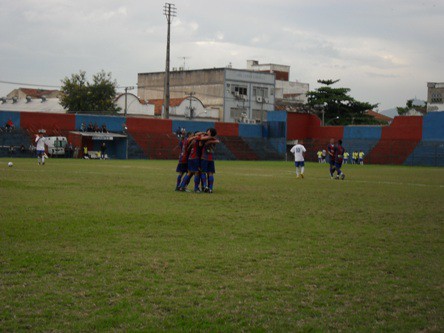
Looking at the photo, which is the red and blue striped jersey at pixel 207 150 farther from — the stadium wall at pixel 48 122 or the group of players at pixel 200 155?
the stadium wall at pixel 48 122

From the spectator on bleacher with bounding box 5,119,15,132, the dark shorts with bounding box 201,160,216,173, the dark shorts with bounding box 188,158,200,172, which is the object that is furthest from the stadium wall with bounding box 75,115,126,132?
the dark shorts with bounding box 188,158,200,172

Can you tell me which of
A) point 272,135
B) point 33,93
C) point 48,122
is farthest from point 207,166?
point 33,93

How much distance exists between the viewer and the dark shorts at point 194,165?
20688 mm

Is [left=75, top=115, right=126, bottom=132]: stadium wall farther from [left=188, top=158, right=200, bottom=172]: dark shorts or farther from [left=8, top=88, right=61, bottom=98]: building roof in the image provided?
[left=188, top=158, right=200, bottom=172]: dark shorts

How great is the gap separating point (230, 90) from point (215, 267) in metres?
87.0

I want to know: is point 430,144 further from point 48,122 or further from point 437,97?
point 437,97

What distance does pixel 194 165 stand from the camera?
2078cm

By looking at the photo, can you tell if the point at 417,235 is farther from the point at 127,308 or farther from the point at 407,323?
the point at 127,308

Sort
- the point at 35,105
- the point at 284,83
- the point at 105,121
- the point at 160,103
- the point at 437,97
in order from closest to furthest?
the point at 105,121 → the point at 35,105 → the point at 160,103 → the point at 437,97 → the point at 284,83

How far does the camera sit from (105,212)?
49.0 feet

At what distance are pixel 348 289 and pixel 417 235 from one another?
5.09 meters

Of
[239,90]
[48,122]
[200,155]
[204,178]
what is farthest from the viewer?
[239,90]

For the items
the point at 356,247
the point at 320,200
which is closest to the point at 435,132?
the point at 320,200

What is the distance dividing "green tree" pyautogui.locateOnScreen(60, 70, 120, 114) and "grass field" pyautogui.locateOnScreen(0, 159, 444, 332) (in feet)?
241
